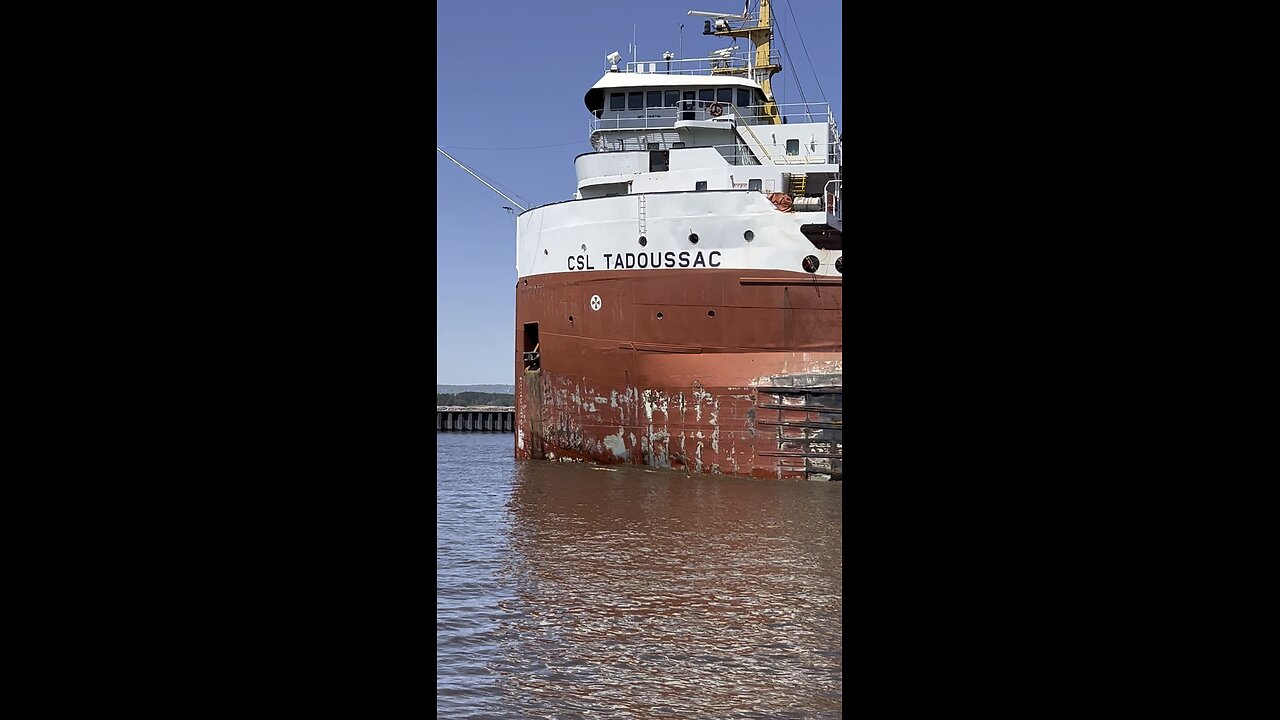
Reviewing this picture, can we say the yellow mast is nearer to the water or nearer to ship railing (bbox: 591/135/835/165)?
ship railing (bbox: 591/135/835/165)

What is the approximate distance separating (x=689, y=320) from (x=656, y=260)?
1.33 m

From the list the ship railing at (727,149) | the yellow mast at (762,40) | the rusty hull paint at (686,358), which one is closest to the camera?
the rusty hull paint at (686,358)

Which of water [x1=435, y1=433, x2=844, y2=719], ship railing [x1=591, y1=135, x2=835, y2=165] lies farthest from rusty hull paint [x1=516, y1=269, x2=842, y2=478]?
ship railing [x1=591, y1=135, x2=835, y2=165]

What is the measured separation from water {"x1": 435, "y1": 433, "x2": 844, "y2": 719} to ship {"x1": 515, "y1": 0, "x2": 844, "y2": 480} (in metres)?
1.70

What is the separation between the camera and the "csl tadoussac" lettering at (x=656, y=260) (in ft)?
55.0

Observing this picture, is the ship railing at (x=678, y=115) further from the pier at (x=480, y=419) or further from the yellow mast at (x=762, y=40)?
the pier at (x=480, y=419)

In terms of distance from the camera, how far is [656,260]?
1709cm

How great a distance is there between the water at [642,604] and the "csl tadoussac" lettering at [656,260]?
14.0 feet

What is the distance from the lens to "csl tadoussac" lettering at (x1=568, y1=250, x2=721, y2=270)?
16.8m

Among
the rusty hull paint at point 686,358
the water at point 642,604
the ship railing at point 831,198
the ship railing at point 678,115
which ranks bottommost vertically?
the water at point 642,604

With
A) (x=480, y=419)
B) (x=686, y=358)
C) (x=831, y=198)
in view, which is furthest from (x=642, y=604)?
(x=480, y=419)

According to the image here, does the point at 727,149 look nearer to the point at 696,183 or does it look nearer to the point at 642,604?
the point at 696,183

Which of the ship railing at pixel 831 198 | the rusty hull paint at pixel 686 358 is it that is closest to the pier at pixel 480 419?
the rusty hull paint at pixel 686 358
